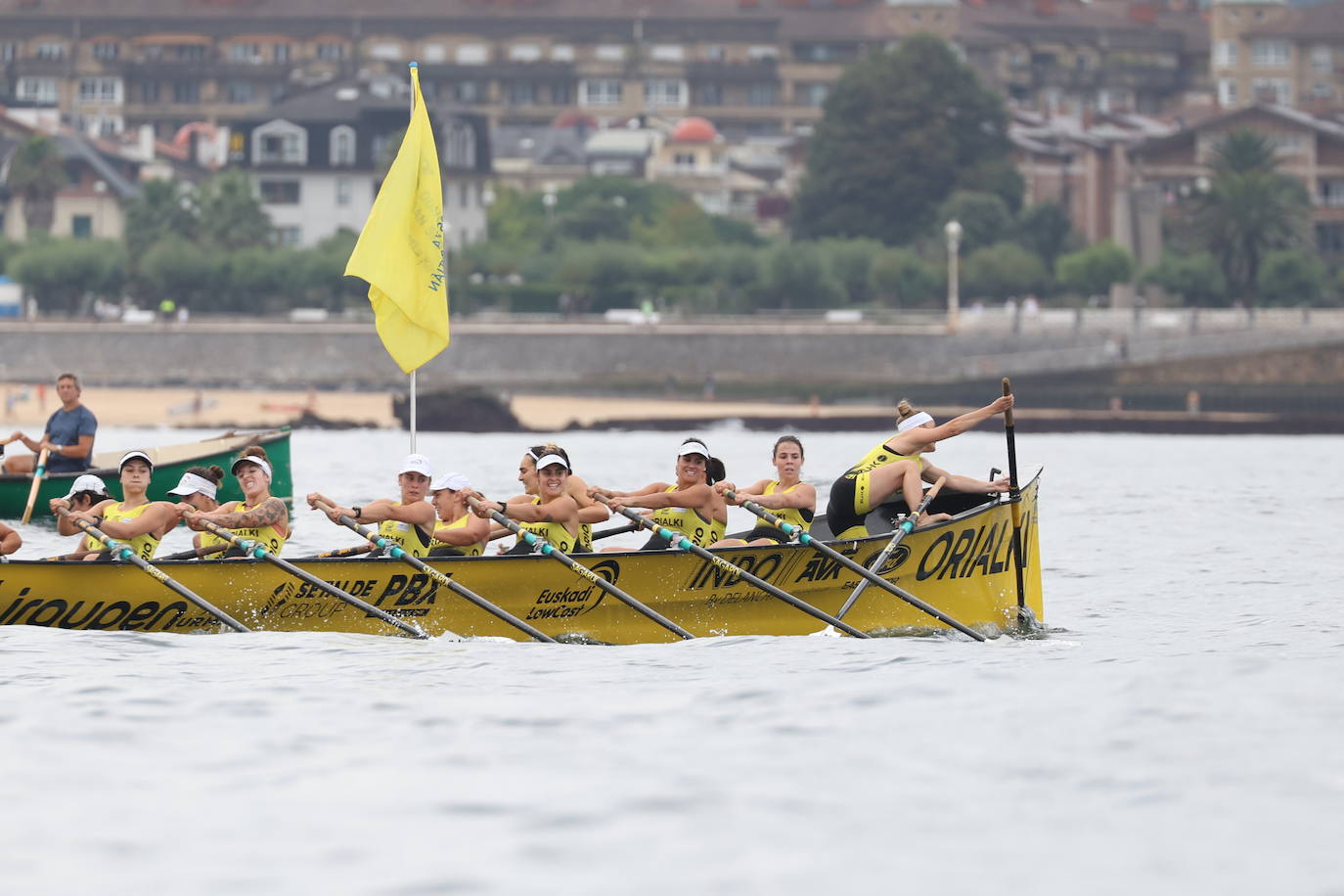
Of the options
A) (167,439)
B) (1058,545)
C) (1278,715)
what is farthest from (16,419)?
(1278,715)

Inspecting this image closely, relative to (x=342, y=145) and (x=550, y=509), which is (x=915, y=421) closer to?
(x=550, y=509)

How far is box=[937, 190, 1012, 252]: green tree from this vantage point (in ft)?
361

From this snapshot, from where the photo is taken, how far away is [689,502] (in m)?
19.2

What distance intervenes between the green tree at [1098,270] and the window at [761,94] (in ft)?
275

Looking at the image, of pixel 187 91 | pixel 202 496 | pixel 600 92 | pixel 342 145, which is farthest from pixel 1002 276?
pixel 187 91

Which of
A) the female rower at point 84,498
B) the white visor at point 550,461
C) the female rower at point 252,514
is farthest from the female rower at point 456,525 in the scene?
the female rower at point 84,498

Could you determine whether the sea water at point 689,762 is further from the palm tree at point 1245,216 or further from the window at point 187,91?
the window at point 187,91

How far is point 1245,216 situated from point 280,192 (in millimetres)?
51662

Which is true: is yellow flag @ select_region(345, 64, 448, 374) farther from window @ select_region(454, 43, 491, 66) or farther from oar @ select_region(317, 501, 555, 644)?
window @ select_region(454, 43, 491, 66)

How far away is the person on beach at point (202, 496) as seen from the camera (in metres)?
19.1

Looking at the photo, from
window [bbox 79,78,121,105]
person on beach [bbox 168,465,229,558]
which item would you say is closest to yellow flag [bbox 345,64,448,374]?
person on beach [bbox 168,465,229,558]

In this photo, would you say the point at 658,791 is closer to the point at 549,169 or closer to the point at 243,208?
the point at 243,208

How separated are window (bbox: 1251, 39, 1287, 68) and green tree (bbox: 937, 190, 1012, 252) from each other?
5509cm

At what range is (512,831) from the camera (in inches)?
499
